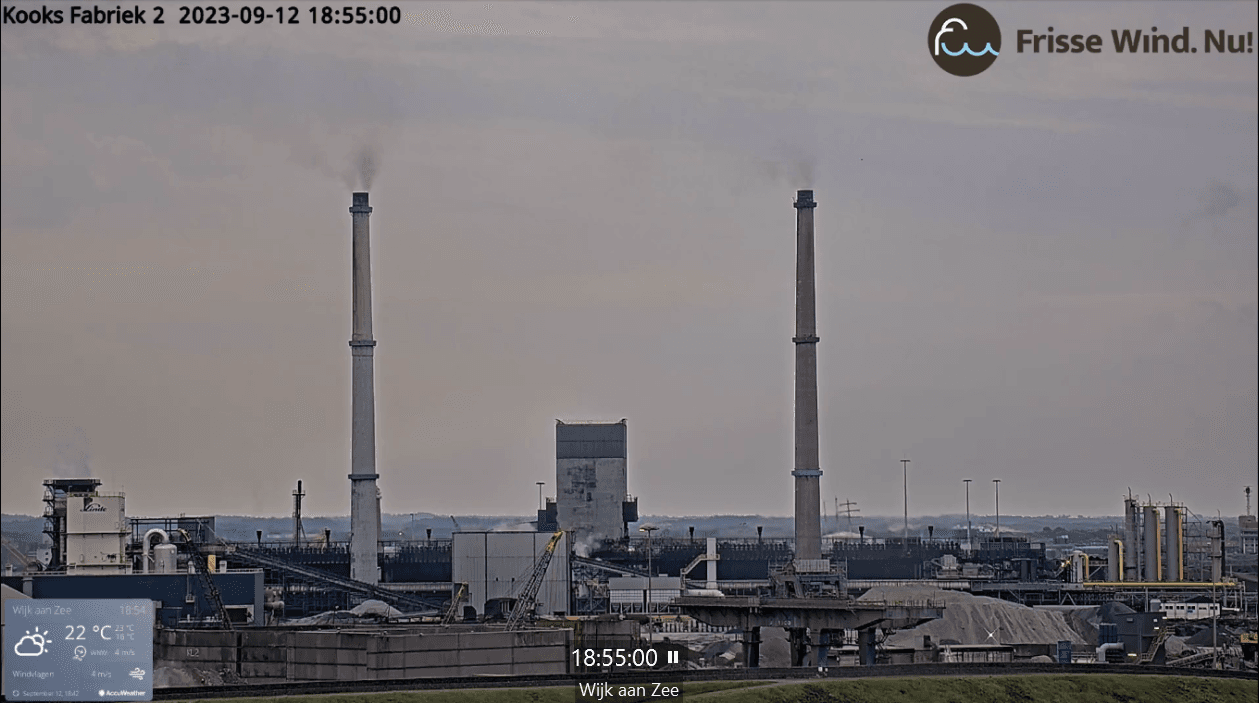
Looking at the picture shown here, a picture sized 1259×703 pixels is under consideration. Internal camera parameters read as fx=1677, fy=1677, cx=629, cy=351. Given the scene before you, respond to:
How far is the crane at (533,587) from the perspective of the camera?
3371 inches

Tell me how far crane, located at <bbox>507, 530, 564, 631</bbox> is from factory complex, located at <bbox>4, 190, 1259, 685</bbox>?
181mm

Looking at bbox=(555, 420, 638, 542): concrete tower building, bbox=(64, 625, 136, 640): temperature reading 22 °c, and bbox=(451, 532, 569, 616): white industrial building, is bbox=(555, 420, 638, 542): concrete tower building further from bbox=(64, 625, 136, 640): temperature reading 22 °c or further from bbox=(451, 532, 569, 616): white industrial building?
bbox=(64, 625, 136, 640): temperature reading 22 °c

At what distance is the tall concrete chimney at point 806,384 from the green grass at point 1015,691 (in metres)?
56.9

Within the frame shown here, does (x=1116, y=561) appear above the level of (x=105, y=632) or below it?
below

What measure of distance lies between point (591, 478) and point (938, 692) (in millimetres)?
83238

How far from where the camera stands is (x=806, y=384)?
124375 mm

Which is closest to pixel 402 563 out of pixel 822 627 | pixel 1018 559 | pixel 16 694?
pixel 1018 559

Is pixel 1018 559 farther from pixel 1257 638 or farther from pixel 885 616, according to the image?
pixel 885 616

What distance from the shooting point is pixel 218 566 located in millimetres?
100750

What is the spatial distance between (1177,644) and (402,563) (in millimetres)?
70260

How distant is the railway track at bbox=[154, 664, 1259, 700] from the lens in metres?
60.0

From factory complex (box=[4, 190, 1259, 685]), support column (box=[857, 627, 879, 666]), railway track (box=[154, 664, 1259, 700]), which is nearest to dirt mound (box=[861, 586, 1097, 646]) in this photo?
factory complex (box=[4, 190, 1259, 685])

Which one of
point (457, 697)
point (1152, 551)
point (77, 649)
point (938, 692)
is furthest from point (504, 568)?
point (1152, 551)
